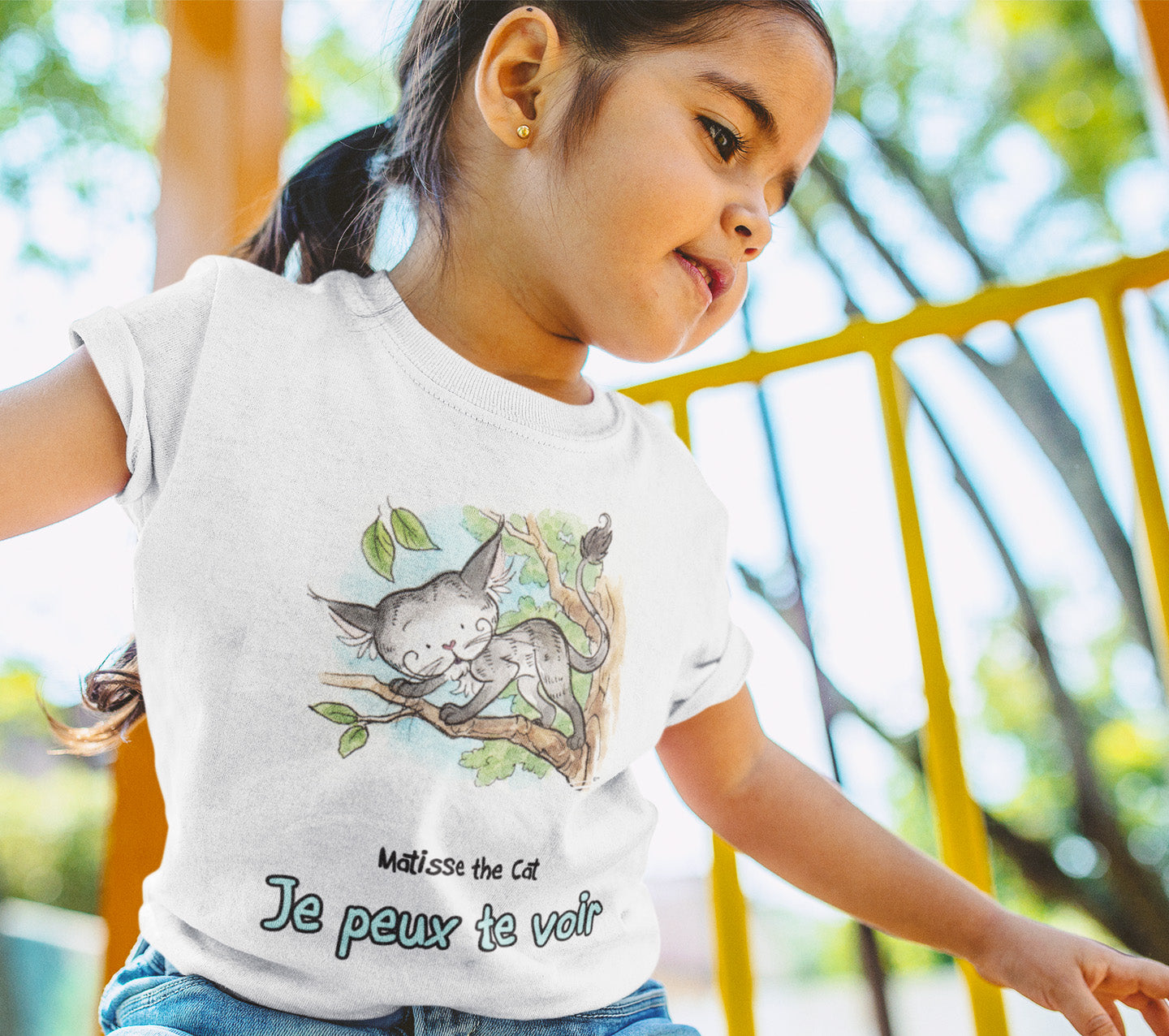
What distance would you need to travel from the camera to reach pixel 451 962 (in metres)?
0.72

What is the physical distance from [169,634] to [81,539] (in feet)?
5.10

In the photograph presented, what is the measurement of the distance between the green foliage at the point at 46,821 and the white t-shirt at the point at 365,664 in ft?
27.7

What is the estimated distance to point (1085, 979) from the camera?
0.81 meters

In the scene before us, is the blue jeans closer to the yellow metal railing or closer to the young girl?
the young girl

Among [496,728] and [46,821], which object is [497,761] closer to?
[496,728]

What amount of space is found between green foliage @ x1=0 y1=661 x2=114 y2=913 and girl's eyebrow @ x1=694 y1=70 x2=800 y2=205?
8.65 meters

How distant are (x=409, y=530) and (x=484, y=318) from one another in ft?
0.80

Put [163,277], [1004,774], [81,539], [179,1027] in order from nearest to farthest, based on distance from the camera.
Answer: [179,1027], [163,277], [81,539], [1004,774]

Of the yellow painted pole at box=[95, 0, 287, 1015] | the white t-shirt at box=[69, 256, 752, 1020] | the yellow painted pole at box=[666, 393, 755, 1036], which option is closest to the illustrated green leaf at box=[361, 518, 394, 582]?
the white t-shirt at box=[69, 256, 752, 1020]

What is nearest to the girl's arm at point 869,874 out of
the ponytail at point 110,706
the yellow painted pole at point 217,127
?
the ponytail at point 110,706

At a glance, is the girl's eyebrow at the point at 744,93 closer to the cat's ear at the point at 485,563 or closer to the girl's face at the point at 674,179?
the girl's face at the point at 674,179

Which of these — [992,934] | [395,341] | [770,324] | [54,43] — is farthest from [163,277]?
[54,43]

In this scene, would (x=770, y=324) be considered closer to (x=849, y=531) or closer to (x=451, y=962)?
(x=849, y=531)

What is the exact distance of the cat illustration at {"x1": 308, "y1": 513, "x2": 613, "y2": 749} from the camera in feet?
2.43
